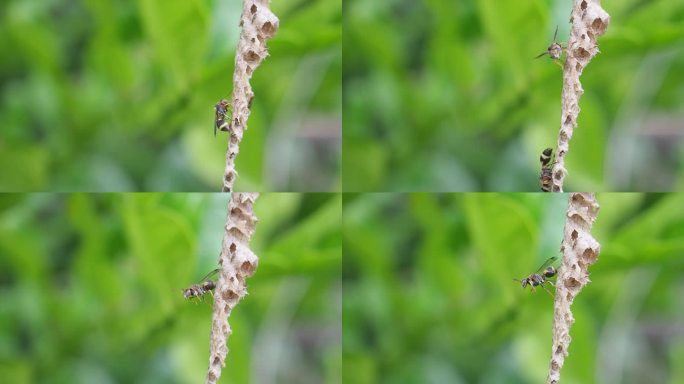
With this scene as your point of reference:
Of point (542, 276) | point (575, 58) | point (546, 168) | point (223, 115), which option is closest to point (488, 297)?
point (542, 276)

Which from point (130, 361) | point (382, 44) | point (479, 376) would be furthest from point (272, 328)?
point (382, 44)

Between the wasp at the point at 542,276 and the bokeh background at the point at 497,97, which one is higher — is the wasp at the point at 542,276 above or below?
below

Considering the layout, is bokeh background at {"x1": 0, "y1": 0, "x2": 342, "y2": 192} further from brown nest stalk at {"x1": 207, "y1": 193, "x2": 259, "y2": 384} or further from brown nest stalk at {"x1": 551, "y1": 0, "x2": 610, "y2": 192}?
brown nest stalk at {"x1": 551, "y1": 0, "x2": 610, "y2": 192}

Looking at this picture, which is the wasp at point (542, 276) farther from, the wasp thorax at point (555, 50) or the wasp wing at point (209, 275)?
the wasp wing at point (209, 275)

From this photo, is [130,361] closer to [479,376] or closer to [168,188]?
[168,188]

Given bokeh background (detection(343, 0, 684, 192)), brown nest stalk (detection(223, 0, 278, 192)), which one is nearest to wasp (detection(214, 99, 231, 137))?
brown nest stalk (detection(223, 0, 278, 192))

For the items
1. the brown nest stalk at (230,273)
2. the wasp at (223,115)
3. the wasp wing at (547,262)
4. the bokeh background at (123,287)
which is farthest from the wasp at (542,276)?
the wasp at (223,115)
